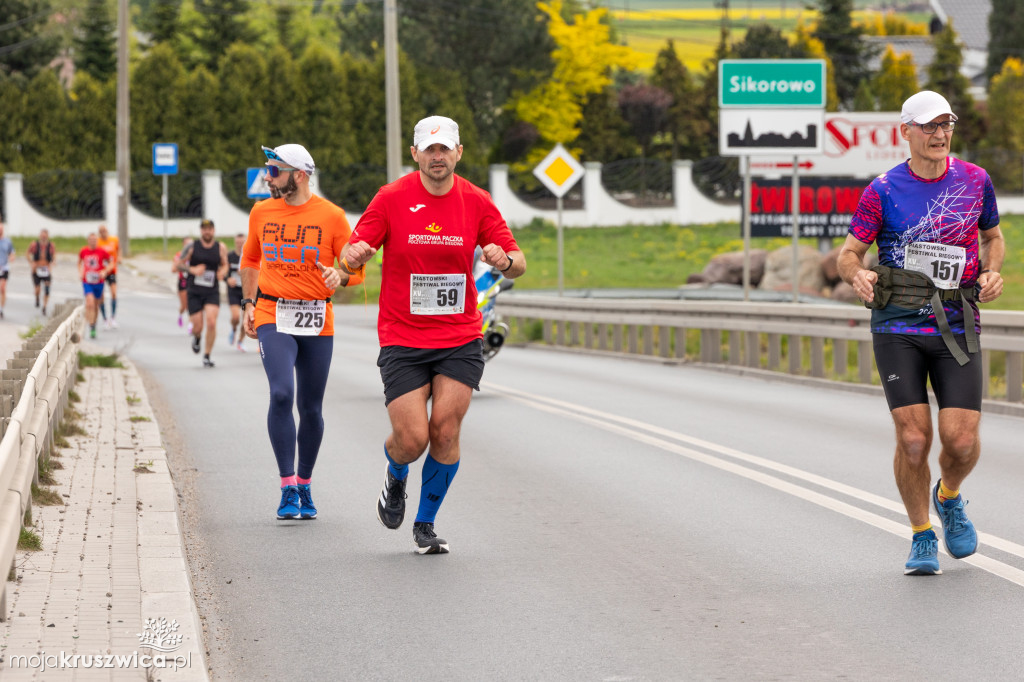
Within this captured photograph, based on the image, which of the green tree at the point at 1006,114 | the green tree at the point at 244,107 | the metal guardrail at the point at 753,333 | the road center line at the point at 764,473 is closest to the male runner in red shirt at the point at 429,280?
the road center line at the point at 764,473

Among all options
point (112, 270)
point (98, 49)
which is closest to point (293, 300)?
point (112, 270)

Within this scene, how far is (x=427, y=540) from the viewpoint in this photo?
7.64 m

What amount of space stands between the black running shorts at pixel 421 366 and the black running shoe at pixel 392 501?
46 cm

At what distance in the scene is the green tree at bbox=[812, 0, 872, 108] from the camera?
3477 inches

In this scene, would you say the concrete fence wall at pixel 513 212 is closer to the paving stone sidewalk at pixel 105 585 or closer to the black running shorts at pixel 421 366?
the paving stone sidewalk at pixel 105 585

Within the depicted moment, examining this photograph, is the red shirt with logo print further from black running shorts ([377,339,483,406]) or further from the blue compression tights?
the blue compression tights

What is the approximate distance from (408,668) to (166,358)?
16.9 meters

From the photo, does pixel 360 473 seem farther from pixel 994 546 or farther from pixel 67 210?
pixel 67 210

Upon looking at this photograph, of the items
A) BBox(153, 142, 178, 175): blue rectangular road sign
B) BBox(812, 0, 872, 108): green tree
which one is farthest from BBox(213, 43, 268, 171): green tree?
BBox(812, 0, 872, 108): green tree

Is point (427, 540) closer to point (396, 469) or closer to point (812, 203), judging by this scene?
point (396, 469)

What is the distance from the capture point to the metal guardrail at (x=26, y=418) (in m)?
5.39

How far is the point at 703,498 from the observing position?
30.3ft

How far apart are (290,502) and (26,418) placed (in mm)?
2045

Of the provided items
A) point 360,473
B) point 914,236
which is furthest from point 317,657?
point 360,473
